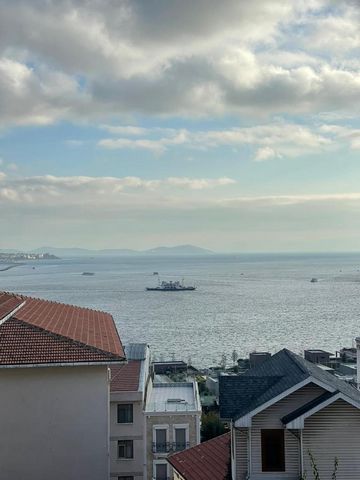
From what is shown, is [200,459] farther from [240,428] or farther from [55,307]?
[55,307]

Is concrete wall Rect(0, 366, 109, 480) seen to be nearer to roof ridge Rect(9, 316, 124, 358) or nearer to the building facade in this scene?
roof ridge Rect(9, 316, 124, 358)

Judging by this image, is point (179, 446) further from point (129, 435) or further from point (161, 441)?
point (129, 435)

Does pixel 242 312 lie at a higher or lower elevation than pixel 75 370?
lower

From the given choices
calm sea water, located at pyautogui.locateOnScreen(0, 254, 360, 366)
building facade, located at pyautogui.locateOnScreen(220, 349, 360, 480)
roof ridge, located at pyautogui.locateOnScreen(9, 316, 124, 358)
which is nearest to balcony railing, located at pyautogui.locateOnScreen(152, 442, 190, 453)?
roof ridge, located at pyautogui.locateOnScreen(9, 316, 124, 358)

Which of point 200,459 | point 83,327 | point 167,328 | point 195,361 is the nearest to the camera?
point 200,459

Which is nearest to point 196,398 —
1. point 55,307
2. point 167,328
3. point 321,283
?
point 55,307

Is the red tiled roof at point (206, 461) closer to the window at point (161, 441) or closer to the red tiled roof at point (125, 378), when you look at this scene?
the red tiled roof at point (125, 378)
